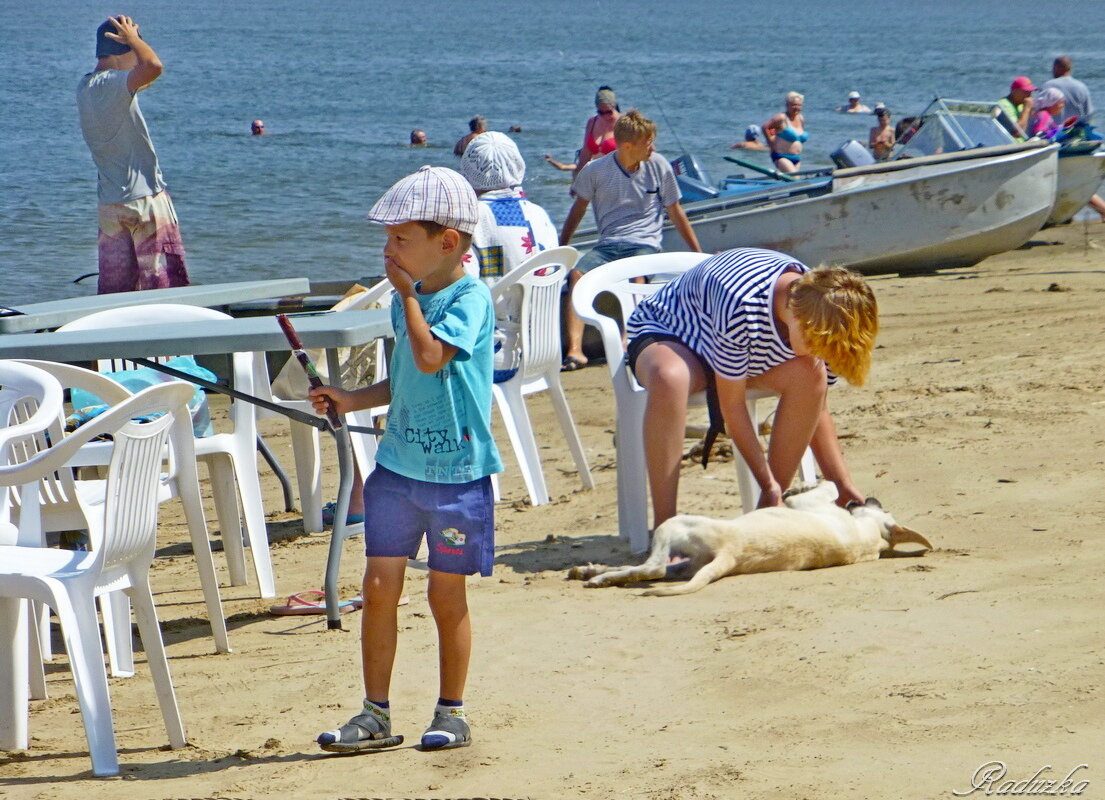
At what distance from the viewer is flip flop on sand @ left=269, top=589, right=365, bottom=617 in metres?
4.79

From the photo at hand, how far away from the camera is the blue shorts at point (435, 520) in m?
3.33

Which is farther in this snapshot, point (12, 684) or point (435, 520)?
point (12, 684)

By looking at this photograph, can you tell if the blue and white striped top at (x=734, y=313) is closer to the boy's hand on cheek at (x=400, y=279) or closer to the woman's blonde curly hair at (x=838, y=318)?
the woman's blonde curly hair at (x=838, y=318)

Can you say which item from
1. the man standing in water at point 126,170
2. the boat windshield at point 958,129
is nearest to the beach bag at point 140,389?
the man standing in water at point 126,170

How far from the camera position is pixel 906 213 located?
12742 mm

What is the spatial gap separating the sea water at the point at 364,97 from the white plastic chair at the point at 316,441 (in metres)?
9.28

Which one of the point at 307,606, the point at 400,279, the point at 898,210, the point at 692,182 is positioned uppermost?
the point at 400,279

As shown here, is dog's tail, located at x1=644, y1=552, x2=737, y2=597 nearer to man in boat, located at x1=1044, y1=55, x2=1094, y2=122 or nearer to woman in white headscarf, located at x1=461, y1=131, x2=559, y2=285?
woman in white headscarf, located at x1=461, y1=131, x2=559, y2=285

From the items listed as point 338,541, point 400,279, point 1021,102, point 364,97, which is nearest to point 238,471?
point 338,541

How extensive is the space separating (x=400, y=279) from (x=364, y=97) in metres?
44.3

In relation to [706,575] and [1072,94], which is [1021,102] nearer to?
[1072,94]

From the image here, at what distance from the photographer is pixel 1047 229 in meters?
15.9

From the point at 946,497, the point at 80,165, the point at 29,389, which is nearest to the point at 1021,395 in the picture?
the point at 946,497

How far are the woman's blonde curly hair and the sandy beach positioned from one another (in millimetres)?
730
